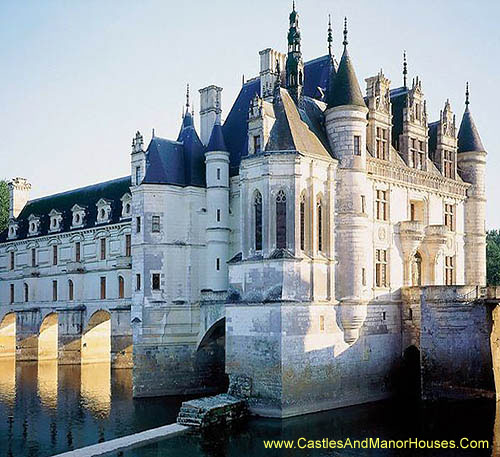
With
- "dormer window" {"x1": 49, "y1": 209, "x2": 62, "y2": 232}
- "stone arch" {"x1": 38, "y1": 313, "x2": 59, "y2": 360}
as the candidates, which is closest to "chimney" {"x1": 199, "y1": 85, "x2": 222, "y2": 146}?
"dormer window" {"x1": 49, "y1": 209, "x2": 62, "y2": 232}

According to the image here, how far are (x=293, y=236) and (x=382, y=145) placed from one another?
8.62 metres

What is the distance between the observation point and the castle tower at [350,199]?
32625mm

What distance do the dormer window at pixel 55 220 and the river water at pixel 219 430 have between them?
17972 millimetres

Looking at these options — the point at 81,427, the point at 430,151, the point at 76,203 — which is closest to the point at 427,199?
the point at 430,151

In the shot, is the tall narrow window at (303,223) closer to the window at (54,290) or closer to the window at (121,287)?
the window at (121,287)

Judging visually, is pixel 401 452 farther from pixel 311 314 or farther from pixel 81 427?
pixel 81 427

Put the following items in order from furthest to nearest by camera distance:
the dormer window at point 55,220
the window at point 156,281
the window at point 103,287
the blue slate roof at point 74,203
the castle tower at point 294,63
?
the dormer window at point 55,220 → the blue slate roof at point 74,203 → the window at point 103,287 → the window at point 156,281 → the castle tower at point 294,63

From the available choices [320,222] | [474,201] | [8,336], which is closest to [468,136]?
A: [474,201]

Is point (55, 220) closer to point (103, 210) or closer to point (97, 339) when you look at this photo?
point (103, 210)

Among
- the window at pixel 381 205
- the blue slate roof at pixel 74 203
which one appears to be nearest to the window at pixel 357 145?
the window at pixel 381 205

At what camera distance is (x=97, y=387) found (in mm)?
41094

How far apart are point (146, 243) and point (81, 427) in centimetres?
1073

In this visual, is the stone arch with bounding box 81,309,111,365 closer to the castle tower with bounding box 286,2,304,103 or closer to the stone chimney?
the stone chimney

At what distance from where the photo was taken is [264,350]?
3000 centimetres
